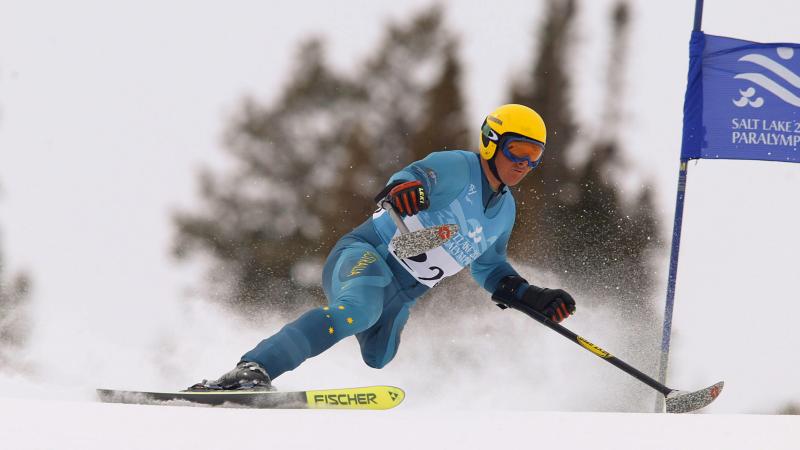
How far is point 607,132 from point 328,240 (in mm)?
6542

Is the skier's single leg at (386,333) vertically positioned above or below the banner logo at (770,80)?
below

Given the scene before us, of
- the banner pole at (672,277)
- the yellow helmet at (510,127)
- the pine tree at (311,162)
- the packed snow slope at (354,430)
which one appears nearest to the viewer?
the packed snow slope at (354,430)

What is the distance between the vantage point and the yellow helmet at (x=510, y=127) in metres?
4.33

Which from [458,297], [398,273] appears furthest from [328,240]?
[398,273]

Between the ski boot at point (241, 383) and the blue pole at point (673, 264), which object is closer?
the ski boot at point (241, 383)

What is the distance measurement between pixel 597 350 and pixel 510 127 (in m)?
1.24

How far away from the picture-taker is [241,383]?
3.37m

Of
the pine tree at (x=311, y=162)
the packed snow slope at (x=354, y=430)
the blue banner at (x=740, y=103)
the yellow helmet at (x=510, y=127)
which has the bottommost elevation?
the packed snow slope at (x=354, y=430)

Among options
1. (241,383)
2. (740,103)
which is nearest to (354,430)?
(241,383)

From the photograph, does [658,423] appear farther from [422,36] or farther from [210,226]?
[422,36]

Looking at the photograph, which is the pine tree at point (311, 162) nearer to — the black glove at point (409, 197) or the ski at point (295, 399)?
the black glove at point (409, 197)

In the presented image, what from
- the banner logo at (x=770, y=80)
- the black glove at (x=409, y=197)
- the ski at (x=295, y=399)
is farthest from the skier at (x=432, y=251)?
the banner logo at (x=770, y=80)

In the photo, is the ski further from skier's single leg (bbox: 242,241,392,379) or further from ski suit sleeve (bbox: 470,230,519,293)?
ski suit sleeve (bbox: 470,230,519,293)

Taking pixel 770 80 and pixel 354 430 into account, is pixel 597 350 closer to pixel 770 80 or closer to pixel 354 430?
pixel 354 430
